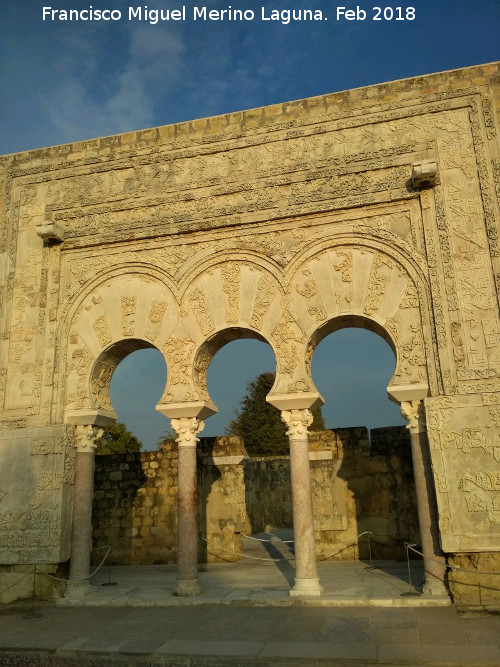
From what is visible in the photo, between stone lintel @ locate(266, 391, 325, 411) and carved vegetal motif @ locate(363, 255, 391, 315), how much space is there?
138cm

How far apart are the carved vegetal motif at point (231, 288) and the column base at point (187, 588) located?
362 centimetres

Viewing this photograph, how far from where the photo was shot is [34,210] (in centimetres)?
978

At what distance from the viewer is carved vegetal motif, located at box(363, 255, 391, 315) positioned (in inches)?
310

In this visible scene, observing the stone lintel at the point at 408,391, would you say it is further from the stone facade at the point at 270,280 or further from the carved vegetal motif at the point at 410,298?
the carved vegetal motif at the point at 410,298

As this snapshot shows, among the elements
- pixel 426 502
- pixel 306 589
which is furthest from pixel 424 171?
pixel 306 589

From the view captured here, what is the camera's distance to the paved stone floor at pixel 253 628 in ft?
16.8

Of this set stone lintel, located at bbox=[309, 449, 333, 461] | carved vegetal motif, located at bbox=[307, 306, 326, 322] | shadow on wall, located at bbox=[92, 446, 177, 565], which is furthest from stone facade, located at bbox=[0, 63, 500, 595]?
stone lintel, located at bbox=[309, 449, 333, 461]

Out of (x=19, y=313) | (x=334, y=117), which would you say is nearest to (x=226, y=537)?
(x=19, y=313)

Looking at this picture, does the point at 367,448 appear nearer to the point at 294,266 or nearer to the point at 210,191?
the point at 294,266

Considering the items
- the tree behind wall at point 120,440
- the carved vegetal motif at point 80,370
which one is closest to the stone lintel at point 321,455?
the carved vegetal motif at point 80,370

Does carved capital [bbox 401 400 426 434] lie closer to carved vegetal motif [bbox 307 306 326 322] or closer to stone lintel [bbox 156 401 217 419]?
carved vegetal motif [bbox 307 306 326 322]

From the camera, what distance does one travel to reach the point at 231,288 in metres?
8.51

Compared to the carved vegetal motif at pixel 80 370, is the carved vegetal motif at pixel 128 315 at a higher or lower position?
higher

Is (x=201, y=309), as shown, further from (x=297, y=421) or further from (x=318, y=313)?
(x=297, y=421)
